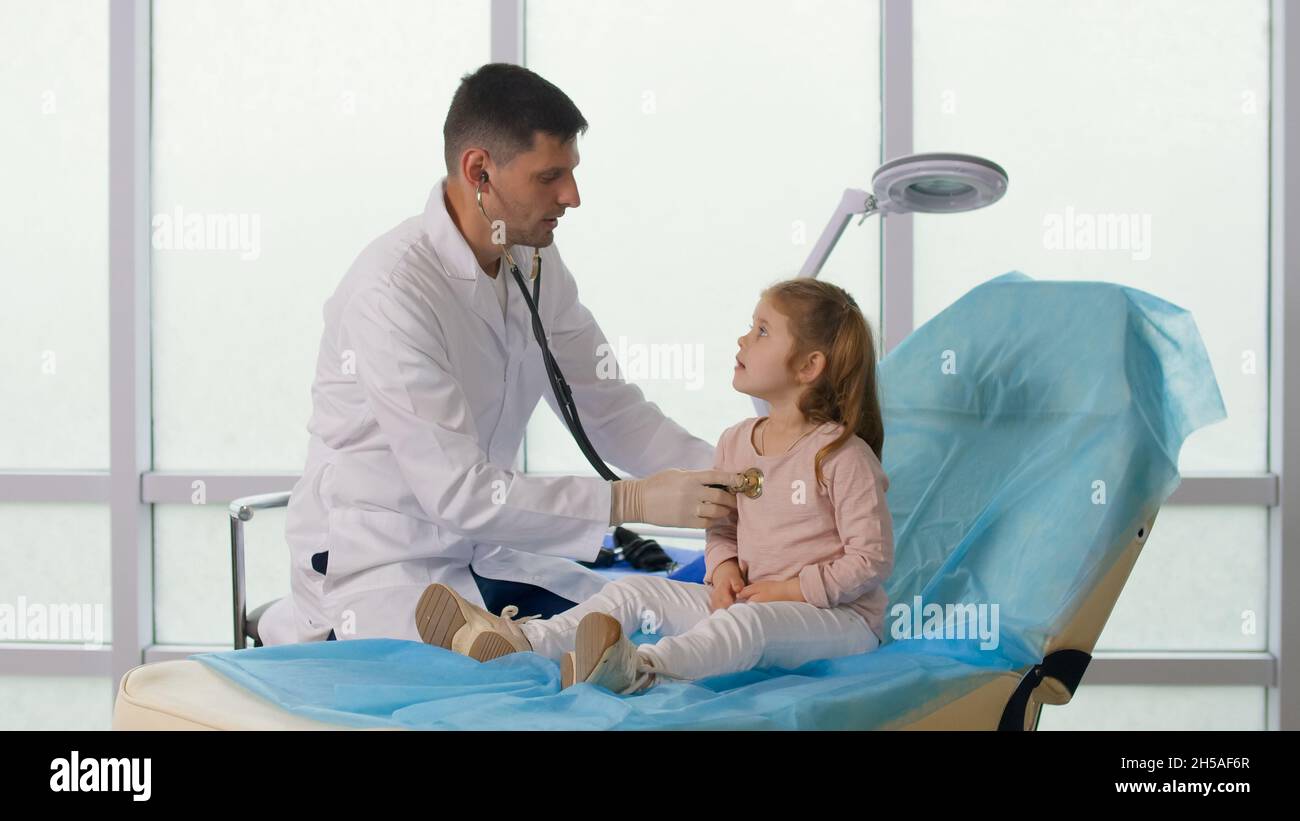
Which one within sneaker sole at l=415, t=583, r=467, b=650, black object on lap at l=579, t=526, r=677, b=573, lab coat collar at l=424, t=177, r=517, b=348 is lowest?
black object on lap at l=579, t=526, r=677, b=573

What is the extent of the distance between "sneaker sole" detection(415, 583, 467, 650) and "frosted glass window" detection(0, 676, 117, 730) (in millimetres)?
2130

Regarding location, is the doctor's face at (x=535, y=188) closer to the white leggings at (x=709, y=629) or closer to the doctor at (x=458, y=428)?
the doctor at (x=458, y=428)

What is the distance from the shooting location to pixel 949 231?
2844 millimetres

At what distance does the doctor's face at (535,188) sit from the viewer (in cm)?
166

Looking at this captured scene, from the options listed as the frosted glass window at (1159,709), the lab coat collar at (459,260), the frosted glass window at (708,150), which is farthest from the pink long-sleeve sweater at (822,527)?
the frosted glass window at (1159,709)

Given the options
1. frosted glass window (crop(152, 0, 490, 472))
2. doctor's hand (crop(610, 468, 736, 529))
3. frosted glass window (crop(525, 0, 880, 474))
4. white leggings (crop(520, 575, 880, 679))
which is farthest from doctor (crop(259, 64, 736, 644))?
frosted glass window (crop(152, 0, 490, 472))

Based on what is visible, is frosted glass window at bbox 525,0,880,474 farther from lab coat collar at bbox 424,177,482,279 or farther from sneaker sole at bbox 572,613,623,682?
sneaker sole at bbox 572,613,623,682

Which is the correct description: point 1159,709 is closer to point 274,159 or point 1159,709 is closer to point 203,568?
A: point 203,568

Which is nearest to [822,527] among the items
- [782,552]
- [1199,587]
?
[782,552]

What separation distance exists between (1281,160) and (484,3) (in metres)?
2.14

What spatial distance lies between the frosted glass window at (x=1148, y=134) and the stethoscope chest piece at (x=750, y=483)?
1.68m

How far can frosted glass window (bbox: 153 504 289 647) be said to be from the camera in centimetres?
298

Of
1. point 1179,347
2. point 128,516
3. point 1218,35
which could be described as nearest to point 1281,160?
point 1218,35
